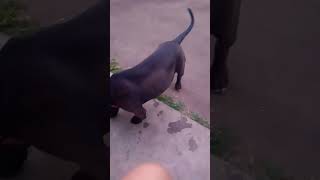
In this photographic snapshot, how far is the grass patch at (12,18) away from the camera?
73 centimetres

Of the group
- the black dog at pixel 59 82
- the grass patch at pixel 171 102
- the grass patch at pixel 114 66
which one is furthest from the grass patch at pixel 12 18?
the grass patch at pixel 171 102

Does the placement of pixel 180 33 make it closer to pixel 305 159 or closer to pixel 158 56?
pixel 158 56

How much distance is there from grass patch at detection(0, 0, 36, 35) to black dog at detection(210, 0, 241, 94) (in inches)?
12.3

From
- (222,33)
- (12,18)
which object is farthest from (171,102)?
(12,18)

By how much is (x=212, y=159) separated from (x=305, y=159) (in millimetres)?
209

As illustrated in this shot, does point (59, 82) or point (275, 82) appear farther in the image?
point (275, 82)

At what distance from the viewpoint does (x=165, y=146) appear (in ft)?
2.38

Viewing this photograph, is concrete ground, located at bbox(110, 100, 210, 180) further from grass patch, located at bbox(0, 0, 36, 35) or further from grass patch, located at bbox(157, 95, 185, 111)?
grass patch, located at bbox(0, 0, 36, 35)

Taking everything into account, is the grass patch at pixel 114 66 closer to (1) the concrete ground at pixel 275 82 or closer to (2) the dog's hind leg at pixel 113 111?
(2) the dog's hind leg at pixel 113 111

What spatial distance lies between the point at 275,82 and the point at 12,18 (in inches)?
19.0

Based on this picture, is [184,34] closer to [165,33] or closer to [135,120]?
[165,33]

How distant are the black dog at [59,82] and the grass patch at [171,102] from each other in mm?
107

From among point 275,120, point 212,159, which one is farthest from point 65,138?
point 275,120

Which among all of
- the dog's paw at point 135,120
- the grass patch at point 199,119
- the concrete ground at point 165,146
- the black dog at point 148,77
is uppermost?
the black dog at point 148,77
